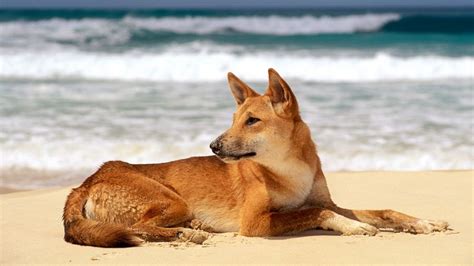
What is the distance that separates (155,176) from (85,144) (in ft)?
15.0

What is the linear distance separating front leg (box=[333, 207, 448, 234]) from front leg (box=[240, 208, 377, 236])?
0.98 ft

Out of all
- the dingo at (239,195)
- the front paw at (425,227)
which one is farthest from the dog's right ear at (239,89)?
the front paw at (425,227)

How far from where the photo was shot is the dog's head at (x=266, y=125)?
6.01 m

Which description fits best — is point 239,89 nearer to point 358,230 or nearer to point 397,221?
point 358,230

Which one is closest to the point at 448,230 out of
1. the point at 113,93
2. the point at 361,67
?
the point at 113,93

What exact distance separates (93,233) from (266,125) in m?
1.60

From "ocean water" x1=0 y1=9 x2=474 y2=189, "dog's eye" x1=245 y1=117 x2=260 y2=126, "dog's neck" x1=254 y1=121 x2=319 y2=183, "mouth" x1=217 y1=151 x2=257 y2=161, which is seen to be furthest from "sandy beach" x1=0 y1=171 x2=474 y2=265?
"ocean water" x1=0 y1=9 x2=474 y2=189

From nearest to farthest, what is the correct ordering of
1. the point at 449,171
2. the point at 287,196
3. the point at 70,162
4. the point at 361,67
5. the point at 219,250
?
the point at 219,250 → the point at 287,196 → the point at 449,171 → the point at 70,162 → the point at 361,67

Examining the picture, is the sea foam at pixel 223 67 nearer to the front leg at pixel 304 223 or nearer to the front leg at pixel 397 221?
the front leg at pixel 397 221

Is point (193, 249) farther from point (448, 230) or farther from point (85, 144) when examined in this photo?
point (85, 144)

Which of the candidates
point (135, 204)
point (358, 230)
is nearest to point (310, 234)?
point (358, 230)

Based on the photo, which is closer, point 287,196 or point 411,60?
point 287,196

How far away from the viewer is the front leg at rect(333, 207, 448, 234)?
6.31 meters

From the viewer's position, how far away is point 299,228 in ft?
20.0
